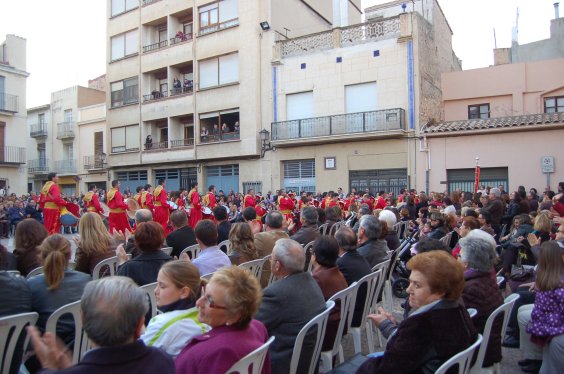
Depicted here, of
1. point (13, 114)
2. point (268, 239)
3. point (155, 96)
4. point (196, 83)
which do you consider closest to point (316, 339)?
point (268, 239)

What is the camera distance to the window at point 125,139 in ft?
91.8

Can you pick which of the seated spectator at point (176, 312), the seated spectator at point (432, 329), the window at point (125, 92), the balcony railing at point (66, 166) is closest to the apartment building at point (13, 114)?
the balcony railing at point (66, 166)

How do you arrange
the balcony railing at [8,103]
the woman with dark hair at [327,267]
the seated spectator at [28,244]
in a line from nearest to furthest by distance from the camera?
the woman with dark hair at [327,267] < the seated spectator at [28,244] < the balcony railing at [8,103]

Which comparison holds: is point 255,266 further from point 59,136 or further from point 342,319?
point 59,136

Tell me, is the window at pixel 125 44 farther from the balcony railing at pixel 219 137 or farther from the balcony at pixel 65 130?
the balcony at pixel 65 130

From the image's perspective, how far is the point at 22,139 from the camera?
29359mm

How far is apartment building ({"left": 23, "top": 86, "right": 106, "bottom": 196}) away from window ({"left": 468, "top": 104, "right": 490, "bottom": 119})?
82.2 ft

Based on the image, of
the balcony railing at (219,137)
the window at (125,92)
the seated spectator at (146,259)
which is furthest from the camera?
the window at (125,92)

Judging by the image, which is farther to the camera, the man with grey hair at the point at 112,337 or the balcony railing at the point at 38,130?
the balcony railing at the point at 38,130

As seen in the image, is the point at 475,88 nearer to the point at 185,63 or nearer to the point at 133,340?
the point at 185,63

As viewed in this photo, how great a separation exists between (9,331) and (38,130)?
38591 millimetres

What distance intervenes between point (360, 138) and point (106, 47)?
18304 millimetres

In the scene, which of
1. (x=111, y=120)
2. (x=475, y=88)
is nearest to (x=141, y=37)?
(x=111, y=120)

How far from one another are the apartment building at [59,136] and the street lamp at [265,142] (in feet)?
52.3
